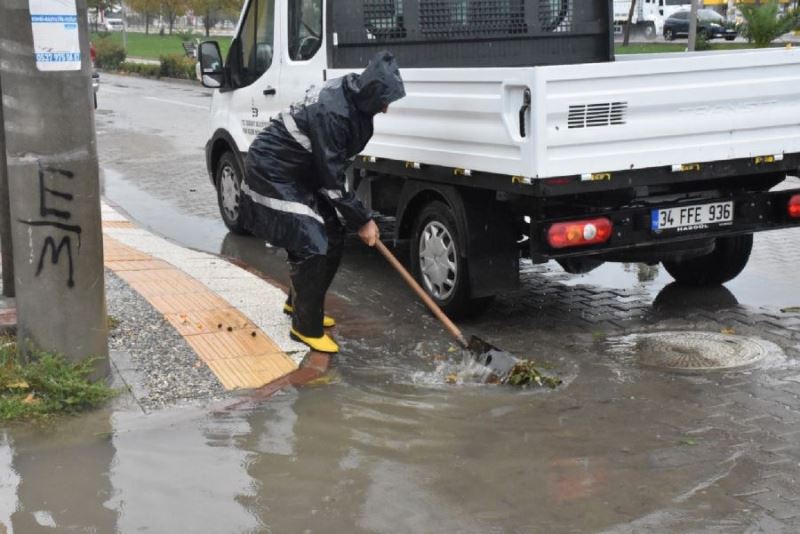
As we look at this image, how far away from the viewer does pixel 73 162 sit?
507 centimetres

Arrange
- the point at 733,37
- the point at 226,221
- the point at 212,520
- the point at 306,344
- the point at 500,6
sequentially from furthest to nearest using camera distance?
the point at 733,37 < the point at 226,221 < the point at 500,6 < the point at 306,344 < the point at 212,520

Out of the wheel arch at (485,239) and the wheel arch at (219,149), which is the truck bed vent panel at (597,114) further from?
the wheel arch at (219,149)

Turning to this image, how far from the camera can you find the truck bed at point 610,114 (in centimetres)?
581

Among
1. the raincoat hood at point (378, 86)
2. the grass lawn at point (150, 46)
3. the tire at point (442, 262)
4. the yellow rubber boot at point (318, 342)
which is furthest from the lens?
the grass lawn at point (150, 46)

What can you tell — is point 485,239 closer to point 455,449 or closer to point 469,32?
point 455,449

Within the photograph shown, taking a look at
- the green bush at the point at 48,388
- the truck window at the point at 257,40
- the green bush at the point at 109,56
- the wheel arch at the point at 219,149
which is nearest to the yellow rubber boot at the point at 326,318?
the green bush at the point at 48,388

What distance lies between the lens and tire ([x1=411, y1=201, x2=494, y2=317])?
6.80 metres

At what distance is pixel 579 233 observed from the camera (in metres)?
6.29

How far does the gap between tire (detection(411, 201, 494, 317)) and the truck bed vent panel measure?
118 cm

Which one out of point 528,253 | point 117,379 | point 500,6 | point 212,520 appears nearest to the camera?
point 212,520

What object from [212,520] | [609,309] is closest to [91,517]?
[212,520]

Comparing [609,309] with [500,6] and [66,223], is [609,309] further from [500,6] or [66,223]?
[66,223]

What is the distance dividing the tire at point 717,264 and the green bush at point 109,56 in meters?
41.0

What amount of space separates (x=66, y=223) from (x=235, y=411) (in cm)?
123
